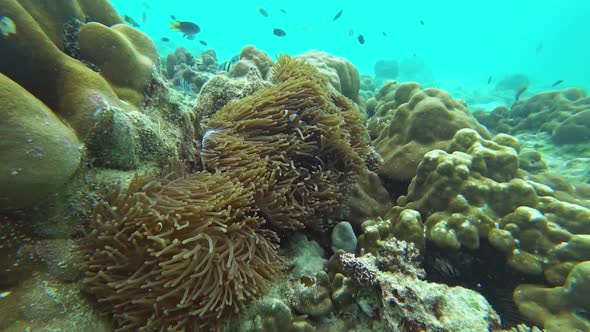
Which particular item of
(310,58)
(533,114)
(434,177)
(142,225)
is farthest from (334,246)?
(533,114)

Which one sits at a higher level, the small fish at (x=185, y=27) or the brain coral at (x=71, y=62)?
the small fish at (x=185, y=27)

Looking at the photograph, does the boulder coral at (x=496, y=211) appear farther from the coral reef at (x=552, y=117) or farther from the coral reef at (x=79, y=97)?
the coral reef at (x=552, y=117)

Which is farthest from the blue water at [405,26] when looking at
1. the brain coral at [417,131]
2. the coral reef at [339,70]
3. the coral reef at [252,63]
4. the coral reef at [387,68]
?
the brain coral at [417,131]

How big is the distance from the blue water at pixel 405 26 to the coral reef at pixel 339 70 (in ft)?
254

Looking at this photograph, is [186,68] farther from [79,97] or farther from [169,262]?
[169,262]

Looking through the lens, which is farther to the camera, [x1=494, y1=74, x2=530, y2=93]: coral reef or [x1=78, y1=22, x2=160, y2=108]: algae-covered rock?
[x1=494, y1=74, x2=530, y2=93]: coral reef

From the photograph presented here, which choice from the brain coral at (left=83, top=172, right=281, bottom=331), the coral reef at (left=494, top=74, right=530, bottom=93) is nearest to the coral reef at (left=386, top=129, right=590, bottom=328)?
the brain coral at (left=83, top=172, right=281, bottom=331)

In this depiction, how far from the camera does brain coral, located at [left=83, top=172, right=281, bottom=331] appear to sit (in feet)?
6.65

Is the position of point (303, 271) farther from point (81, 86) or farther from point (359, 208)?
point (81, 86)

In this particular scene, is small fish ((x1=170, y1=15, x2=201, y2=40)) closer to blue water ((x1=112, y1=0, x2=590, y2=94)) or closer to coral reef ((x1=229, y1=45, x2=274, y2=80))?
coral reef ((x1=229, y1=45, x2=274, y2=80))

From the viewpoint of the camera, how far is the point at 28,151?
6.08 feet

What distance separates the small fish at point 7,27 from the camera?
229cm

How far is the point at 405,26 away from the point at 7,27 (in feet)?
372

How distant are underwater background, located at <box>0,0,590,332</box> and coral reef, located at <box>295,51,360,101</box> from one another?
2550 mm
